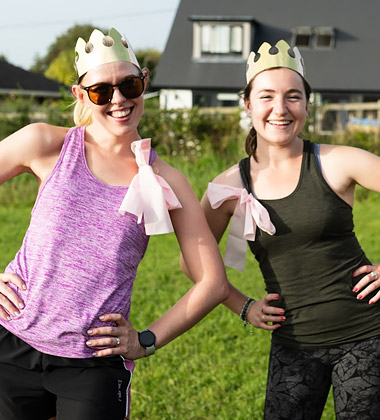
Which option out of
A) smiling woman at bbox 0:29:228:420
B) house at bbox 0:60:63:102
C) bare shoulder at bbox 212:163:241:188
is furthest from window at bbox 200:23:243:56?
smiling woman at bbox 0:29:228:420

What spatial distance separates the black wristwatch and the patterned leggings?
644 millimetres

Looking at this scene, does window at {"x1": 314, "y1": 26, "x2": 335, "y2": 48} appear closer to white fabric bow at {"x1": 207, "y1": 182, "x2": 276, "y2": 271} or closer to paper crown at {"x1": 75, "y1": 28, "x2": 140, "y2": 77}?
white fabric bow at {"x1": 207, "y1": 182, "x2": 276, "y2": 271}

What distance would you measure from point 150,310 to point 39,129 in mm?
4231

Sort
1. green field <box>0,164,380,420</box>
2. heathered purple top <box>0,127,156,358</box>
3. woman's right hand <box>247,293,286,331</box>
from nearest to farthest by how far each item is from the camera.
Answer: heathered purple top <box>0,127,156,358</box> → woman's right hand <box>247,293,286,331</box> → green field <box>0,164,380,420</box>

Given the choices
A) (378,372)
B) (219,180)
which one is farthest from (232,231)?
(378,372)

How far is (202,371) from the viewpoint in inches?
210

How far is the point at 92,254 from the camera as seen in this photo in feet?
8.36

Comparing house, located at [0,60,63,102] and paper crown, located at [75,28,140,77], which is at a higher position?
house, located at [0,60,63,102]

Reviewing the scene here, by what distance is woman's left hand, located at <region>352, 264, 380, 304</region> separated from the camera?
9.67 feet

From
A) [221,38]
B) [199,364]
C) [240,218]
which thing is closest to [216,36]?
[221,38]

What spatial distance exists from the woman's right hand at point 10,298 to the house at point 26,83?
35.1 metres

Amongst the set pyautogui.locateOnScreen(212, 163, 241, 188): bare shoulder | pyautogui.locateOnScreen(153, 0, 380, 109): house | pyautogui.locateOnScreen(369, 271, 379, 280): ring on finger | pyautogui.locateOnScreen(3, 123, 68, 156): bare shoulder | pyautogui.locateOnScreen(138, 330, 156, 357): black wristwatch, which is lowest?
pyautogui.locateOnScreen(138, 330, 156, 357): black wristwatch

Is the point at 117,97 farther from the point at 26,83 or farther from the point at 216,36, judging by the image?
the point at 26,83

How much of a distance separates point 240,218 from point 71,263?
88 cm
